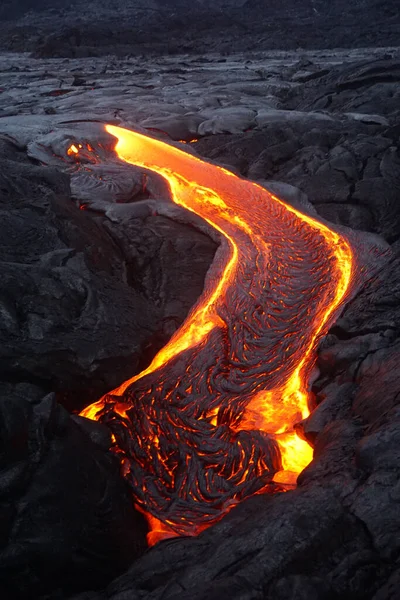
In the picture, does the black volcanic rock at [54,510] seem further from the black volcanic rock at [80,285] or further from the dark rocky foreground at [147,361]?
the black volcanic rock at [80,285]

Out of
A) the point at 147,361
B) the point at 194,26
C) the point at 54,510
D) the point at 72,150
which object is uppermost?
the point at 194,26

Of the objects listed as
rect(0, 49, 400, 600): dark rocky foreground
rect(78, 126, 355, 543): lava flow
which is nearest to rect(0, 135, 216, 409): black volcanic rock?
rect(0, 49, 400, 600): dark rocky foreground

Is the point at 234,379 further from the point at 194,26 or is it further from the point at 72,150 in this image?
the point at 194,26

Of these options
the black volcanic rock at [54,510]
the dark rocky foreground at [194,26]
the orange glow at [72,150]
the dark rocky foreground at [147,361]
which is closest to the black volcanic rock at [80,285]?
the dark rocky foreground at [147,361]

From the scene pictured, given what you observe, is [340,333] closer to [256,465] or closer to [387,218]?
[256,465]

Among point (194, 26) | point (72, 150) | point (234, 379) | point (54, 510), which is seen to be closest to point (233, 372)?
point (234, 379)

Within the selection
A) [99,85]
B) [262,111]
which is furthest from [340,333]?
[99,85]
